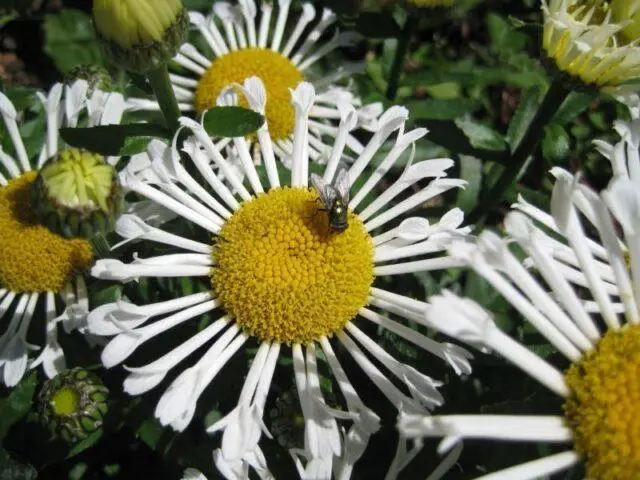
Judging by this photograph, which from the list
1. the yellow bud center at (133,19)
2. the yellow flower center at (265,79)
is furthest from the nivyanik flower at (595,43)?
the yellow bud center at (133,19)

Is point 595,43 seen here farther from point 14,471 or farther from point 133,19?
point 14,471

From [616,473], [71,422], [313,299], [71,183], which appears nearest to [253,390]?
[313,299]

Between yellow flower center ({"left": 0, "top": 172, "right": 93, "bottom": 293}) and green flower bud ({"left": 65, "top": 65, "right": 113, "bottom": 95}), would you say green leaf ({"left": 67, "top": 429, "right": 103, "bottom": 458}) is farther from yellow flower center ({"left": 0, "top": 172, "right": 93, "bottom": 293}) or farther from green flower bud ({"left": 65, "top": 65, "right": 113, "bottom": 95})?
green flower bud ({"left": 65, "top": 65, "right": 113, "bottom": 95})

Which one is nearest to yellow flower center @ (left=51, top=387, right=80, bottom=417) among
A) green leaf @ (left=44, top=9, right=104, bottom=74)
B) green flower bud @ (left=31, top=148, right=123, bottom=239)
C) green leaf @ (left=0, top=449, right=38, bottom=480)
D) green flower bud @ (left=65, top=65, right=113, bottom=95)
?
green leaf @ (left=0, top=449, right=38, bottom=480)

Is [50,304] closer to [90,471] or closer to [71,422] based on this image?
[71,422]

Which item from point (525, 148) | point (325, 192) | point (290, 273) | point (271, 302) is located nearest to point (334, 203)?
point (325, 192)

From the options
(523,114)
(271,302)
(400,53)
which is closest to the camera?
(271,302)

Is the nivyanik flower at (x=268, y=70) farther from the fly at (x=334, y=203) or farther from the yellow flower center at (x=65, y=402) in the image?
the yellow flower center at (x=65, y=402)
